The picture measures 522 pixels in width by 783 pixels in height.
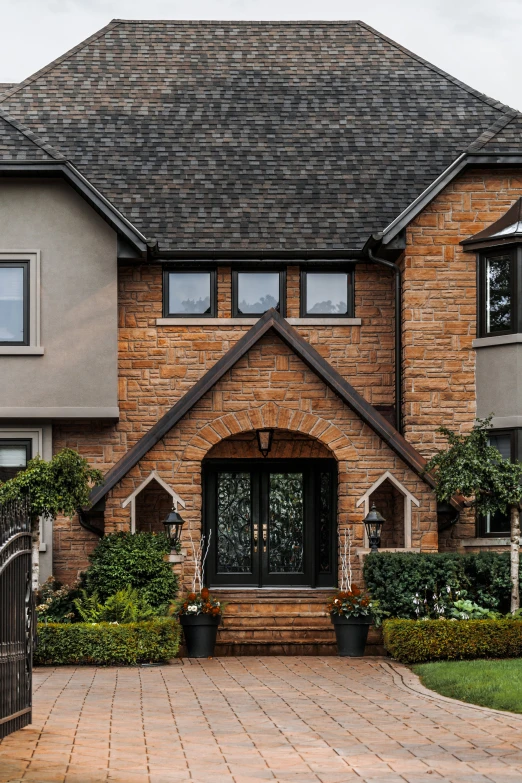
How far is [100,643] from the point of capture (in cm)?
1470

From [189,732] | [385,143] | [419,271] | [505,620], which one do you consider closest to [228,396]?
[419,271]

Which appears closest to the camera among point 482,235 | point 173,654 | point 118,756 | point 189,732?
point 118,756

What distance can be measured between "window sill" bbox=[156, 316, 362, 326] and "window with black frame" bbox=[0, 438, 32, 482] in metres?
2.96

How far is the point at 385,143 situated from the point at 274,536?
7388 millimetres

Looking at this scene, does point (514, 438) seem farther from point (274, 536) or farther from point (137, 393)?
point (137, 393)

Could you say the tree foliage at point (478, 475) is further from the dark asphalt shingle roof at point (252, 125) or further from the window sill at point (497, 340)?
the dark asphalt shingle roof at point (252, 125)

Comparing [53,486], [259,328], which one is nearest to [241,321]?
[259,328]

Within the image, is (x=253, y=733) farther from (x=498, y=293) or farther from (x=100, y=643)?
(x=498, y=293)

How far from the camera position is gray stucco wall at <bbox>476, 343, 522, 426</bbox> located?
1797 cm

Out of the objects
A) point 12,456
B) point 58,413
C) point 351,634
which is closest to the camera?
point 351,634

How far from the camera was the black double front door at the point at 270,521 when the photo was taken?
19.2 meters

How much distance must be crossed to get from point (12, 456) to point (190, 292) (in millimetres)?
4001

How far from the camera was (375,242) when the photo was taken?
1827 centimetres

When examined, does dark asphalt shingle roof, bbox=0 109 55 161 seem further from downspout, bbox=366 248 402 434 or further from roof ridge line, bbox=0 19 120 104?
downspout, bbox=366 248 402 434
